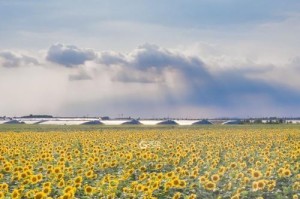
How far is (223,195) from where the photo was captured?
34.9 ft

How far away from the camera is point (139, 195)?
9.82m

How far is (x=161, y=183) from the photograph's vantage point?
11.0 metres

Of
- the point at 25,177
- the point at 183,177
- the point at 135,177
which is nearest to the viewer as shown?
the point at 25,177

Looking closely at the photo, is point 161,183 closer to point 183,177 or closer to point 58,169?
point 183,177

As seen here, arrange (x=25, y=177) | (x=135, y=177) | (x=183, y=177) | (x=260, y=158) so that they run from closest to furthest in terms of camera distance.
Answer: (x=25, y=177), (x=183, y=177), (x=135, y=177), (x=260, y=158)

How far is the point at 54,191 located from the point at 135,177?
3.12 m

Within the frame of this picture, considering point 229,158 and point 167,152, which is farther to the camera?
point 167,152

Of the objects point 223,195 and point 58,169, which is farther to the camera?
point 58,169

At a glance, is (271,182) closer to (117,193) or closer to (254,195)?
(254,195)

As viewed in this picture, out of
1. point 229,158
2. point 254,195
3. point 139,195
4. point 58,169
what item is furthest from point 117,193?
point 229,158

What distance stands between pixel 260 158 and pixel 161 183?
601cm

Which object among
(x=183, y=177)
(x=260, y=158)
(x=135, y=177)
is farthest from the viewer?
(x=260, y=158)

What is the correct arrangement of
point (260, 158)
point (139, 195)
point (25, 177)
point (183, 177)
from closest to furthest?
point (139, 195)
point (25, 177)
point (183, 177)
point (260, 158)

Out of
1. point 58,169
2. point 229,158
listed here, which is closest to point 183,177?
point 58,169
